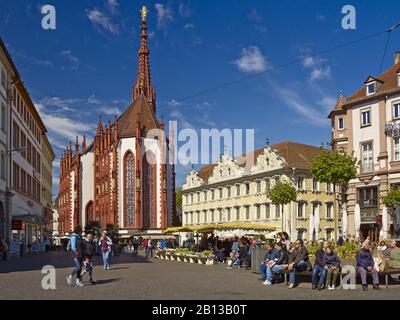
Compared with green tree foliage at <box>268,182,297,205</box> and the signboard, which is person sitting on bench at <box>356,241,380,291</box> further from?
green tree foliage at <box>268,182,297,205</box>

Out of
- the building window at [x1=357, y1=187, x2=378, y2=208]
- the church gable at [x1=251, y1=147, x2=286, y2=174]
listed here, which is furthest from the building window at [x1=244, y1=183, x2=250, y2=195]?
the building window at [x1=357, y1=187, x2=378, y2=208]

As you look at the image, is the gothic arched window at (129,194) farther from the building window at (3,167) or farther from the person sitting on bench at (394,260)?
the person sitting on bench at (394,260)

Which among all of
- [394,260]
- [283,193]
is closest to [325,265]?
[394,260]

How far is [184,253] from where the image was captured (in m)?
36.8

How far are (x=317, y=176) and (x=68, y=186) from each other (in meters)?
84.8

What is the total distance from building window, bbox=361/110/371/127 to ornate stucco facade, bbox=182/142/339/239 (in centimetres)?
1324

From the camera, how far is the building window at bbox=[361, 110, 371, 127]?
49750 millimetres

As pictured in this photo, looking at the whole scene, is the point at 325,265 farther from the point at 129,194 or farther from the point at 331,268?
the point at 129,194

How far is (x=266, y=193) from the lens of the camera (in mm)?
64750

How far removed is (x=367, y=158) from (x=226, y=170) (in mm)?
33483

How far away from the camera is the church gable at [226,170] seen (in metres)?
78.7
